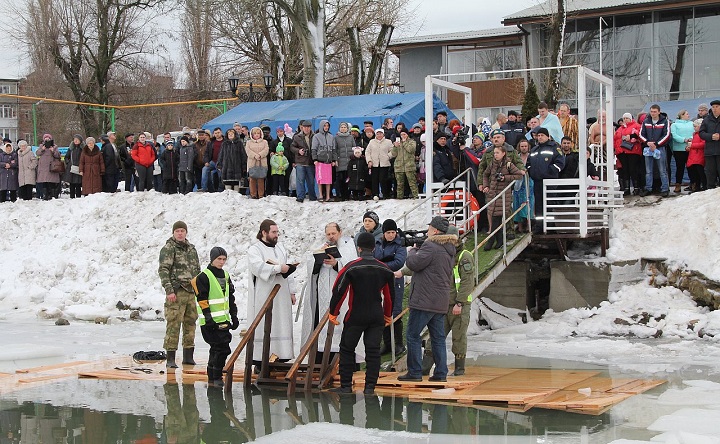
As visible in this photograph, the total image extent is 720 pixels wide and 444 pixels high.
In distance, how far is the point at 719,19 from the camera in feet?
107

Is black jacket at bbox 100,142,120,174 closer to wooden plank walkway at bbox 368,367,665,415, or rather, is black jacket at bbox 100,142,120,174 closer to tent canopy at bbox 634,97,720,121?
wooden plank walkway at bbox 368,367,665,415

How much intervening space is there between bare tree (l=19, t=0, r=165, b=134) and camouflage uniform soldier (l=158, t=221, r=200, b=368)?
37.1m

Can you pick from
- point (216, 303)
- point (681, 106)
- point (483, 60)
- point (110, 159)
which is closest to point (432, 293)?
point (216, 303)

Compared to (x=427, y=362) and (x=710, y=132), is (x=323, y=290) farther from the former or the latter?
(x=710, y=132)

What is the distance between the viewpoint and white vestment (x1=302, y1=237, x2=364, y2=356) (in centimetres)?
1079

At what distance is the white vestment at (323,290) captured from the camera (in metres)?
10.8

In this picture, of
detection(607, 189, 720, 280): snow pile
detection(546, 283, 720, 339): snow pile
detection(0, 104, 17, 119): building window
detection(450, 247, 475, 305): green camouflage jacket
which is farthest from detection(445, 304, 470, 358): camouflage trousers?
detection(0, 104, 17, 119): building window

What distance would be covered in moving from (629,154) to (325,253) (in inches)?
334

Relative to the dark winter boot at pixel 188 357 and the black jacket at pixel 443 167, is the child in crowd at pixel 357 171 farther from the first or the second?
the dark winter boot at pixel 188 357

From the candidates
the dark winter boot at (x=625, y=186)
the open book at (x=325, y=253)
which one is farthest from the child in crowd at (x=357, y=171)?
the open book at (x=325, y=253)

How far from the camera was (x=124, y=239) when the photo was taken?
66.1 feet

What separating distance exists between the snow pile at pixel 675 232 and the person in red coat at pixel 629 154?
3.17 ft

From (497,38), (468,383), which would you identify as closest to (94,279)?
(468,383)

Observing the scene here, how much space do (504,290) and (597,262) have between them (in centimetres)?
151
